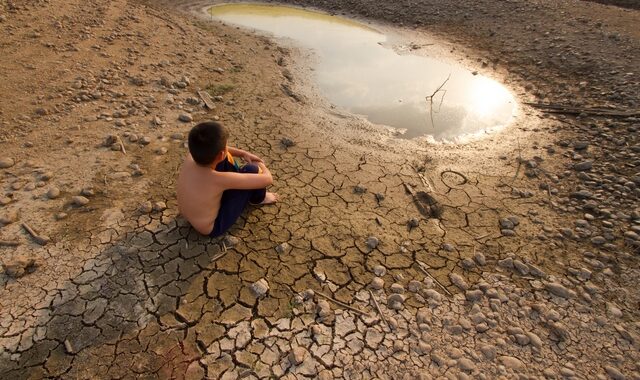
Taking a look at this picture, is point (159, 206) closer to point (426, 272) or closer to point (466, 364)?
point (426, 272)

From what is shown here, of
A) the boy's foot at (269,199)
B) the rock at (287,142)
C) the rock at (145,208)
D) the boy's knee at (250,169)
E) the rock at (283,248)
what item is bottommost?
the rock at (145,208)

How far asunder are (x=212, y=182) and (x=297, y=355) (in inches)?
54.7

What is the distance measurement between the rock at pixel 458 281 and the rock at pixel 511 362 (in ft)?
1.92

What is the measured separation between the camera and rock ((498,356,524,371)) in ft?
8.28

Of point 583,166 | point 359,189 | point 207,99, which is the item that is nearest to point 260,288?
point 359,189

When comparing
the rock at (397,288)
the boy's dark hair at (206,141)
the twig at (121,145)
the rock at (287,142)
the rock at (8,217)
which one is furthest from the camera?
the rock at (287,142)

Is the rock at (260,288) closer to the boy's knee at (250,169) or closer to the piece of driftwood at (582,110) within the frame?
the boy's knee at (250,169)

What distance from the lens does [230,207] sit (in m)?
3.17

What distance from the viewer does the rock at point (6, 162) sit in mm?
3758

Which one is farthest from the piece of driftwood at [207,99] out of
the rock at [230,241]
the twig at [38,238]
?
the twig at [38,238]

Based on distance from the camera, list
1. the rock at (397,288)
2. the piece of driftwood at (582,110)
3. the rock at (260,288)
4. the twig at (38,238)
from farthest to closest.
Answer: the piece of driftwood at (582,110) < the twig at (38,238) < the rock at (397,288) < the rock at (260,288)

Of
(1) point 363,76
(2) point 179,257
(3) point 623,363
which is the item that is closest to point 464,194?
(3) point 623,363

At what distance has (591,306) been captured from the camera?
2.90m

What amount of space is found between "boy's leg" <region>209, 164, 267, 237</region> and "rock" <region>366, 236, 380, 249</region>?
1.13m
